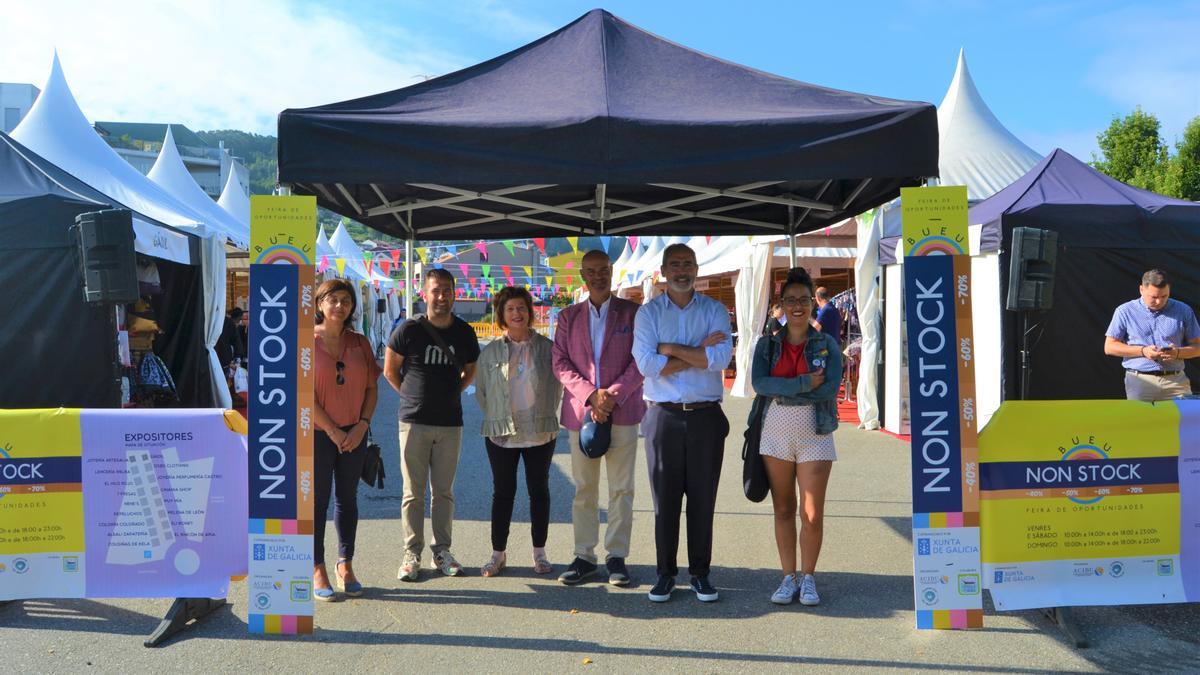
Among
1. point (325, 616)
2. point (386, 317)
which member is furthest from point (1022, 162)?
point (386, 317)

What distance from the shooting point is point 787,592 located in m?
4.48

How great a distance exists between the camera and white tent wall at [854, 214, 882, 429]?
36.9 feet

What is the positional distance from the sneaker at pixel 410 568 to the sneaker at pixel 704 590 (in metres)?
1.60

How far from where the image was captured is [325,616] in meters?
4.30

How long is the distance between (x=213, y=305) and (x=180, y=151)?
8922 cm

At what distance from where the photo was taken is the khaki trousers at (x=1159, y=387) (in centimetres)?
690

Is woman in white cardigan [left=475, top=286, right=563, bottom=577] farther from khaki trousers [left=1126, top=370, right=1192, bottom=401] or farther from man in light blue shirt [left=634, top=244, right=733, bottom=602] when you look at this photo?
khaki trousers [left=1126, top=370, right=1192, bottom=401]

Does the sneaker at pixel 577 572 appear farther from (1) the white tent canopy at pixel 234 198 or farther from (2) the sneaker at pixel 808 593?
(1) the white tent canopy at pixel 234 198

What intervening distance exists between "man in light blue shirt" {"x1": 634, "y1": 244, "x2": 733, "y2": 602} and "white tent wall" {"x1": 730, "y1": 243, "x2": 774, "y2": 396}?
896 cm

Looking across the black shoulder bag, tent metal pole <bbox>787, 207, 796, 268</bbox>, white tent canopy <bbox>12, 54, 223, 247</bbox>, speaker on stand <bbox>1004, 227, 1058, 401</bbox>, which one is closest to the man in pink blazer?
the black shoulder bag

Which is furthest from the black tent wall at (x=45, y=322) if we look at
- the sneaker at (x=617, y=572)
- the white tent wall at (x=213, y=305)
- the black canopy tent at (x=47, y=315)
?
the sneaker at (x=617, y=572)

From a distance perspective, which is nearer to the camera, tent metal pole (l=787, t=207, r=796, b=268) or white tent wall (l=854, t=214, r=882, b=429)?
tent metal pole (l=787, t=207, r=796, b=268)

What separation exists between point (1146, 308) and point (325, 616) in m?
6.64

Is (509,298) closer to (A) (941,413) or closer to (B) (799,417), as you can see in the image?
(B) (799,417)
